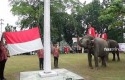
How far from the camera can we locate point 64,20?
53.1m

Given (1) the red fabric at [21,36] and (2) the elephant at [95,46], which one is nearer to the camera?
(1) the red fabric at [21,36]

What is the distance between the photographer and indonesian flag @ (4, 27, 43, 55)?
12711 millimetres

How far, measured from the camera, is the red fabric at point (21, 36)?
1278 cm

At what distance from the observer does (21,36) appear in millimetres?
12898

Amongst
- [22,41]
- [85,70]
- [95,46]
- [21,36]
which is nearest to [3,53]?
[22,41]

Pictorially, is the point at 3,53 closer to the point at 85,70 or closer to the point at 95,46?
the point at 85,70

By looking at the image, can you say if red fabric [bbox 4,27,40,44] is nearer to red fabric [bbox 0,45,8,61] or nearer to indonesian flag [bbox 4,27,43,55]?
indonesian flag [bbox 4,27,43,55]

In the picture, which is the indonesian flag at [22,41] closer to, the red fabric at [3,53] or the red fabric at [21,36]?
the red fabric at [21,36]

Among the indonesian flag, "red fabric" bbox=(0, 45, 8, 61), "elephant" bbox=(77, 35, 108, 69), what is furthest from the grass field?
the indonesian flag

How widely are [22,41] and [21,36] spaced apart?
0.76 feet

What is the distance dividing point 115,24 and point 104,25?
3993cm

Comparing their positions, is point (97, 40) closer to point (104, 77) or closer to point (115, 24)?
point (115, 24)

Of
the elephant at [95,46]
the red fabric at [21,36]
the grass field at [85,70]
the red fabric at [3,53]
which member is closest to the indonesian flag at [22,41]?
the red fabric at [21,36]

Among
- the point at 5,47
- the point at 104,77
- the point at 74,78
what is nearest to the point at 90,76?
the point at 104,77
